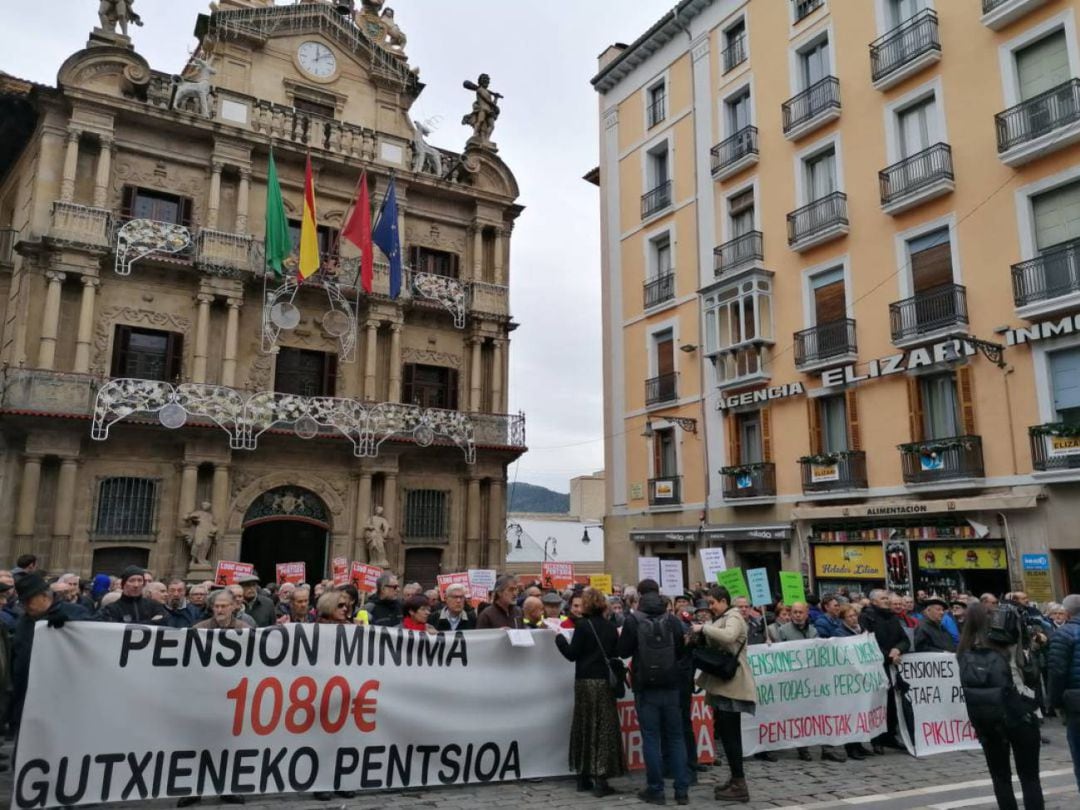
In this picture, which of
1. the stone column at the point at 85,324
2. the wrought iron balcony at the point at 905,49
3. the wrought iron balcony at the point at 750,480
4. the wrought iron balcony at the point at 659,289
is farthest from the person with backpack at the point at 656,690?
the wrought iron balcony at the point at 659,289

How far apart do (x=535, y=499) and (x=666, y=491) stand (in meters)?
136

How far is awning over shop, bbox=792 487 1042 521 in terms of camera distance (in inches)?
645

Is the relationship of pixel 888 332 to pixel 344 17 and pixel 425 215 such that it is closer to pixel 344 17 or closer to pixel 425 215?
pixel 425 215

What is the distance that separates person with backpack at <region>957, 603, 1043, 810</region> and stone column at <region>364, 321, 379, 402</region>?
18.8m

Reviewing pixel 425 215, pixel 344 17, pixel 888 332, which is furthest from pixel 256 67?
pixel 888 332

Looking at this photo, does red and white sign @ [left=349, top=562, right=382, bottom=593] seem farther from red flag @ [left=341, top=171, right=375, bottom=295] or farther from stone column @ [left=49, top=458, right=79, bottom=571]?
red flag @ [left=341, top=171, right=375, bottom=295]

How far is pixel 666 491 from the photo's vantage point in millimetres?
25156

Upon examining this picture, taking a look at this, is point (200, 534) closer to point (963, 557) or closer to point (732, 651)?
point (732, 651)

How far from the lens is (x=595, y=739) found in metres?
7.72

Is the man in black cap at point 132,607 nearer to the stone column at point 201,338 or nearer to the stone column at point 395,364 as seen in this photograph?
the stone column at point 201,338

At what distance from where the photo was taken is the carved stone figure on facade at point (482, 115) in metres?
27.3

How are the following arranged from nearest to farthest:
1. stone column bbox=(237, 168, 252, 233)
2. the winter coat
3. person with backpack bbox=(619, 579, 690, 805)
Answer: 1. person with backpack bbox=(619, 579, 690, 805)
2. the winter coat
3. stone column bbox=(237, 168, 252, 233)

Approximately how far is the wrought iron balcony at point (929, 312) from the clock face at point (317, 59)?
17.9m

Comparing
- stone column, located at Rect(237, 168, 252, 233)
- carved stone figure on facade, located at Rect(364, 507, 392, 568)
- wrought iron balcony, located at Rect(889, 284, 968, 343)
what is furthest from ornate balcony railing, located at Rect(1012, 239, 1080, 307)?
stone column, located at Rect(237, 168, 252, 233)
